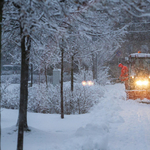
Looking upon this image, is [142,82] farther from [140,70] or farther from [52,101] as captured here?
[52,101]

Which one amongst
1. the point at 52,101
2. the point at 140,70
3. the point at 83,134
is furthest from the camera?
the point at 140,70

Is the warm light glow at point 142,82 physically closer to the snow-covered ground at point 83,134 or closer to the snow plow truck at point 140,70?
A: the snow plow truck at point 140,70

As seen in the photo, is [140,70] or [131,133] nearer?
[131,133]

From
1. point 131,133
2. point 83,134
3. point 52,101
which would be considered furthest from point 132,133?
point 52,101

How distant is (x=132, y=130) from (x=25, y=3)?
4975 millimetres

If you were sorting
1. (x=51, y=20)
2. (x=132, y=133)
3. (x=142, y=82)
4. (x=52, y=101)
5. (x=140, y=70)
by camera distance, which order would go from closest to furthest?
(x=51, y=20) < (x=132, y=133) < (x=52, y=101) < (x=142, y=82) < (x=140, y=70)

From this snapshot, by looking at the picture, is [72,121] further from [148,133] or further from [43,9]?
[43,9]

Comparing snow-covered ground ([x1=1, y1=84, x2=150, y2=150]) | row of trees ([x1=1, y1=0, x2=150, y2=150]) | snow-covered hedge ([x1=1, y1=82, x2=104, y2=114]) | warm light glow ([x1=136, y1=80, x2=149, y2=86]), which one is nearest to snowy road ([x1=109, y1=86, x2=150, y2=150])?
snow-covered ground ([x1=1, y1=84, x2=150, y2=150])

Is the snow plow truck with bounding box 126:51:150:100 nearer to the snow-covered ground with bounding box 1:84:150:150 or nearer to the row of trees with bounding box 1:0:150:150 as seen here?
Result: the snow-covered ground with bounding box 1:84:150:150

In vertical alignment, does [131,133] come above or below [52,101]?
below

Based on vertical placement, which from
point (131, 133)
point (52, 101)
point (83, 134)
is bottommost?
point (131, 133)

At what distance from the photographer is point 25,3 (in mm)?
3979

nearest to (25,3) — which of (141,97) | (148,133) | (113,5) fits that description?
(113,5)

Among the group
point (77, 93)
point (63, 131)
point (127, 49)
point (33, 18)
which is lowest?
point (63, 131)
